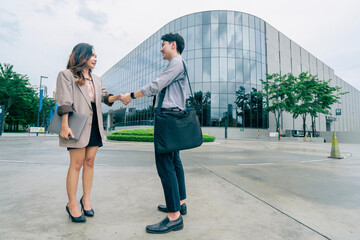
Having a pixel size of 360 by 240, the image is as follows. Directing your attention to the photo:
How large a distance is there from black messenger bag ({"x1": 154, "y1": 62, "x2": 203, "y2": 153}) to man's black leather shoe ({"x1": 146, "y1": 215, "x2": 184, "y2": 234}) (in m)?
0.58

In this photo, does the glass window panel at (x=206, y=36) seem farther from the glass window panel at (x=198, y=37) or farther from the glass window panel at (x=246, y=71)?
the glass window panel at (x=246, y=71)

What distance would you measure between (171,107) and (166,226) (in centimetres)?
99

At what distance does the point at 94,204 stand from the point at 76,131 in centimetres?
89

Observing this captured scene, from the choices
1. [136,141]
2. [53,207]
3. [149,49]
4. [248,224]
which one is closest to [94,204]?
[53,207]

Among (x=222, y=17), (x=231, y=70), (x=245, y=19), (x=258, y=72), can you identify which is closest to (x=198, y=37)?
(x=222, y=17)

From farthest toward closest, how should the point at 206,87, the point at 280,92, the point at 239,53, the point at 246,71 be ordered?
the point at 246,71
the point at 239,53
the point at 280,92
the point at 206,87

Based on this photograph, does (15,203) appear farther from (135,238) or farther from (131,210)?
(135,238)

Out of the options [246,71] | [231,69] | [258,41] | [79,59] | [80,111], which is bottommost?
[80,111]

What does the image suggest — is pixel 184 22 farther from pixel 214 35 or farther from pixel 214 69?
pixel 214 69

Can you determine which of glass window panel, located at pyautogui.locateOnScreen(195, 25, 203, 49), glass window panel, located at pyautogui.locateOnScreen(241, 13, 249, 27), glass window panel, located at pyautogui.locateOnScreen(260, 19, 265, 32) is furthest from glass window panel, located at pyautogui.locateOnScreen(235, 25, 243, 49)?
glass window panel, located at pyautogui.locateOnScreen(195, 25, 203, 49)

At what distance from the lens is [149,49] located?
33906 millimetres

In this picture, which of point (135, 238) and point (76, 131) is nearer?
point (135, 238)

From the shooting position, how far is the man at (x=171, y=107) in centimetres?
161

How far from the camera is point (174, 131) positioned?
1.65 metres
